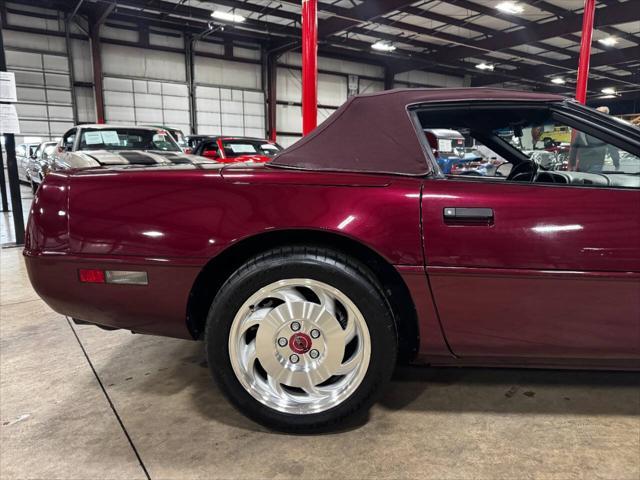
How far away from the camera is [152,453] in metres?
1.52

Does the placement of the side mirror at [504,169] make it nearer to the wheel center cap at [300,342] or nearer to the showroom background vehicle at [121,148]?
the wheel center cap at [300,342]

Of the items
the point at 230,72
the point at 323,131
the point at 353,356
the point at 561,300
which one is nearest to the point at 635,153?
the point at 561,300

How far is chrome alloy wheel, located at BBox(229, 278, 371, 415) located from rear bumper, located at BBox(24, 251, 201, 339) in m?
0.25

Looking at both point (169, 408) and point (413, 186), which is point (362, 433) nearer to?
point (169, 408)

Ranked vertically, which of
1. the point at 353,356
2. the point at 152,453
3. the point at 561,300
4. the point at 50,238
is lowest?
the point at 152,453

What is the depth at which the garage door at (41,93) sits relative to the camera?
1352 cm

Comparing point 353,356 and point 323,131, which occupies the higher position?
point 323,131

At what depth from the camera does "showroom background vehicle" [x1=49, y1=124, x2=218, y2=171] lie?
6.08 metres

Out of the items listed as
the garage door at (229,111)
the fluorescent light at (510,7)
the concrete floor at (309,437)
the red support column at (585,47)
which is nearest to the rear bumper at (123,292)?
the concrete floor at (309,437)

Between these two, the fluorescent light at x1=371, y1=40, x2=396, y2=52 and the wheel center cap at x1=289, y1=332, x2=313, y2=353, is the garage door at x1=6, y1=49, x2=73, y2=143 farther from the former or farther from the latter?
the wheel center cap at x1=289, y1=332, x2=313, y2=353

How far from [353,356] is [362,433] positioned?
293 mm

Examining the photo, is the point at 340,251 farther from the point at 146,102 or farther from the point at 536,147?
the point at 146,102

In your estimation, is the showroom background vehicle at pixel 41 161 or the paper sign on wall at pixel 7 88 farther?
the showroom background vehicle at pixel 41 161

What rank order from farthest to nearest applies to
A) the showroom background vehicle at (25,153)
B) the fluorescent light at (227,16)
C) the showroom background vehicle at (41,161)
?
the fluorescent light at (227,16) → the showroom background vehicle at (25,153) → the showroom background vehicle at (41,161)
